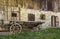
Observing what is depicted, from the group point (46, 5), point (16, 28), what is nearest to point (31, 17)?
point (46, 5)

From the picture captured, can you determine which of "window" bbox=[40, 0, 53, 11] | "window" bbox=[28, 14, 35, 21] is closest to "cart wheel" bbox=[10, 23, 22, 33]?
"window" bbox=[28, 14, 35, 21]

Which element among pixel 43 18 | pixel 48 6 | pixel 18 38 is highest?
pixel 48 6

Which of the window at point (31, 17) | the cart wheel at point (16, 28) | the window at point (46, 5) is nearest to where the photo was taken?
the cart wheel at point (16, 28)

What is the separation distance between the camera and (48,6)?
21.8 metres

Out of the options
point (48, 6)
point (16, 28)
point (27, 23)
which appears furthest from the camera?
point (48, 6)

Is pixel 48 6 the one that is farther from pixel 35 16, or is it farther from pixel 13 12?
pixel 13 12

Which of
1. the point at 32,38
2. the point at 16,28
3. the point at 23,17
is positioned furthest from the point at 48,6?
the point at 32,38

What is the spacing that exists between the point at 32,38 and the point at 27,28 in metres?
6.77

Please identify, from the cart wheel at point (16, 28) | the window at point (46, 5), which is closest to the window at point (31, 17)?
the window at point (46, 5)

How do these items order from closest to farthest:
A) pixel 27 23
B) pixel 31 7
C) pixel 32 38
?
1. pixel 32 38
2. pixel 27 23
3. pixel 31 7

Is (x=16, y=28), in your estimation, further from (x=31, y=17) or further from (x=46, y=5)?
(x=46, y=5)

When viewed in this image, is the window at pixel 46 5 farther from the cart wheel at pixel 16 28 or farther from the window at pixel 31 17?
the cart wheel at pixel 16 28

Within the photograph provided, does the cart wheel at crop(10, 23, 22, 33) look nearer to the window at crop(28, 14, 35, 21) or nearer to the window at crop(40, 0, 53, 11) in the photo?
the window at crop(28, 14, 35, 21)

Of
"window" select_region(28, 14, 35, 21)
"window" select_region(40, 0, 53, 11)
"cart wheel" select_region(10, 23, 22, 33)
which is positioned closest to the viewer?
"cart wheel" select_region(10, 23, 22, 33)
